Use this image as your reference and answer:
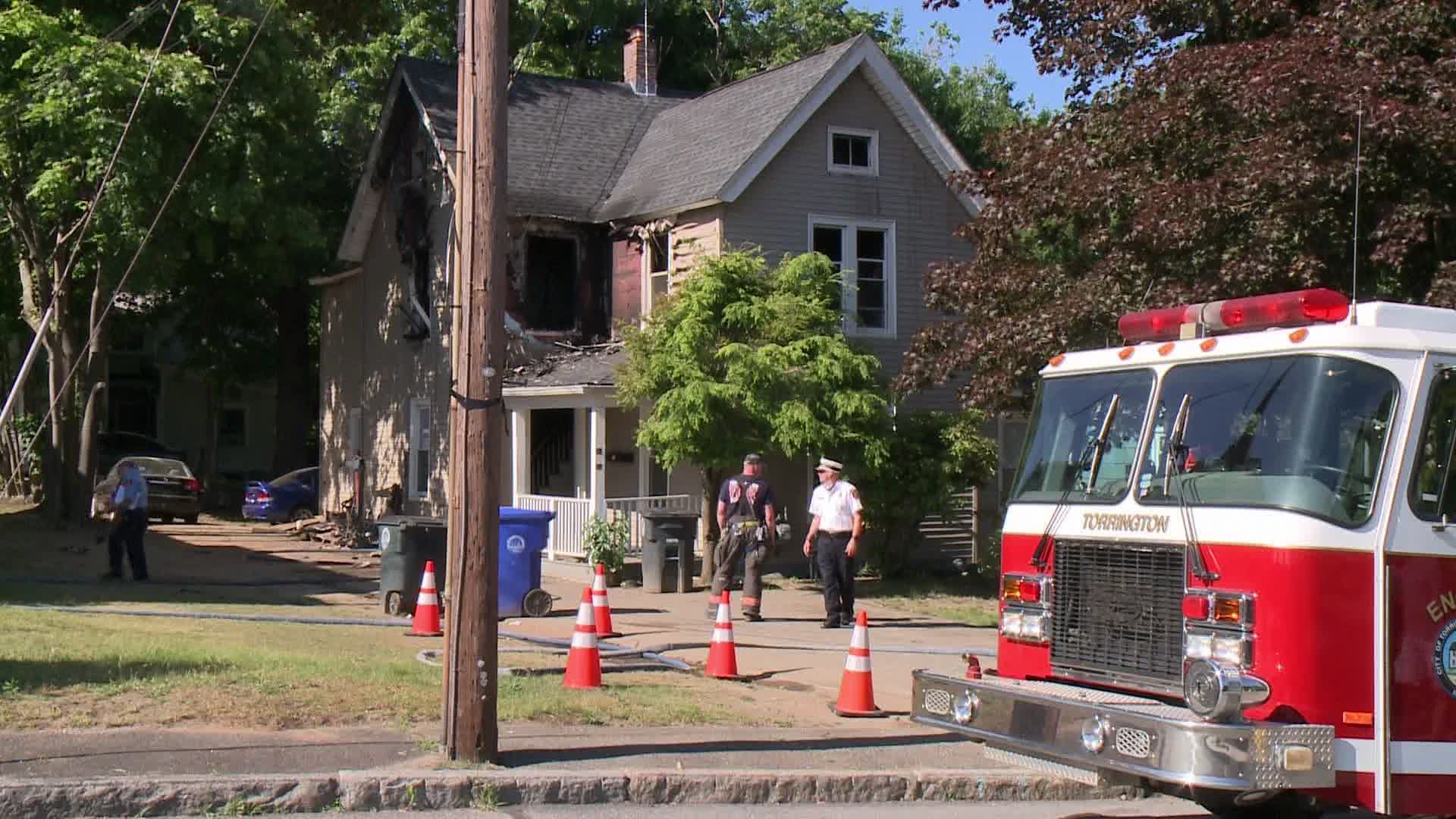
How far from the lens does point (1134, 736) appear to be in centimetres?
629

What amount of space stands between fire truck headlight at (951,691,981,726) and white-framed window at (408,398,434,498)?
70.7ft

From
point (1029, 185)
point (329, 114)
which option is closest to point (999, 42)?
point (1029, 185)

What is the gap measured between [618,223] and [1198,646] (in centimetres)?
1934

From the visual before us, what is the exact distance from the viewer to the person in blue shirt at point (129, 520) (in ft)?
62.2

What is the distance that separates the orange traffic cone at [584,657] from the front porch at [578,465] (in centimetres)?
879

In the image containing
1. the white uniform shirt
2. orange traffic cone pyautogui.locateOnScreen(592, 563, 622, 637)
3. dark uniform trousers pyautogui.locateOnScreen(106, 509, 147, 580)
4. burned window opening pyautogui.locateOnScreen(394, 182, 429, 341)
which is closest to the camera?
orange traffic cone pyautogui.locateOnScreen(592, 563, 622, 637)

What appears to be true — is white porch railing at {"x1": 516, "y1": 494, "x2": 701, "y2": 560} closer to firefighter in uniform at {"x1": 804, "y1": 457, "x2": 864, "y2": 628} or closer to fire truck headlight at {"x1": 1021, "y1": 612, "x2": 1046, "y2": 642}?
firefighter in uniform at {"x1": 804, "y1": 457, "x2": 864, "y2": 628}

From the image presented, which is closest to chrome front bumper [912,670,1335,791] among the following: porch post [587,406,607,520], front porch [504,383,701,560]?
front porch [504,383,701,560]

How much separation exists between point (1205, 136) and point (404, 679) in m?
8.91

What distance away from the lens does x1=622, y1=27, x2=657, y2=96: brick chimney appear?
2934 centimetres

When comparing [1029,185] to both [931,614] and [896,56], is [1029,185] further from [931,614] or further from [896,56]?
[896,56]

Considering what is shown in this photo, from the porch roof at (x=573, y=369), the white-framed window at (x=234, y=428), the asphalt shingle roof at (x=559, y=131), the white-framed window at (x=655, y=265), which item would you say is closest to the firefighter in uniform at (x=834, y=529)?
the porch roof at (x=573, y=369)

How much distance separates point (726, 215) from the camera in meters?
23.0

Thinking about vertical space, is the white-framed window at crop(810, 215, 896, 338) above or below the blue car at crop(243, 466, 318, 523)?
above
